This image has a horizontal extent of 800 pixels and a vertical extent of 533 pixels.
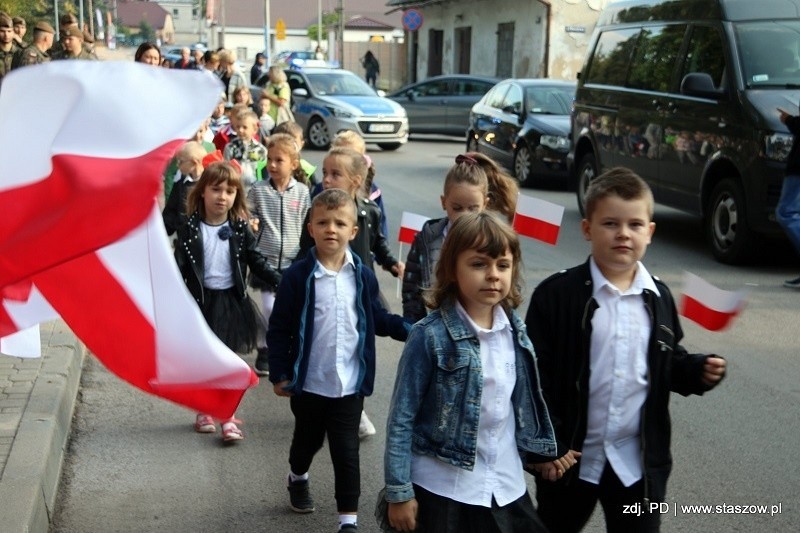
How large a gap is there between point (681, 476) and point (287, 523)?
183cm

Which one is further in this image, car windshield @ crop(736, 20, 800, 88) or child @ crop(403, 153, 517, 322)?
car windshield @ crop(736, 20, 800, 88)

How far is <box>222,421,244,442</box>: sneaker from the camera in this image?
A: 19.0 ft

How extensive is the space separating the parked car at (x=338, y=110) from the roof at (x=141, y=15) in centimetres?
13427

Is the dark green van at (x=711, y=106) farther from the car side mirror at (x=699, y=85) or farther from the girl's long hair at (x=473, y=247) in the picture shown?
the girl's long hair at (x=473, y=247)

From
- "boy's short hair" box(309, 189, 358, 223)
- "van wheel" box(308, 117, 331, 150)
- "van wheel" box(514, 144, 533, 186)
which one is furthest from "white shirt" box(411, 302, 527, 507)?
"van wheel" box(308, 117, 331, 150)

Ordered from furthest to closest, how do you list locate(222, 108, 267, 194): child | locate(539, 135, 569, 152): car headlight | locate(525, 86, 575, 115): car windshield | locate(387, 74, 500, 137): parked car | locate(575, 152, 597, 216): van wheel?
locate(387, 74, 500, 137): parked car < locate(525, 86, 575, 115): car windshield < locate(539, 135, 569, 152): car headlight < locate(575, 152, 597, 216): van wheel < locate(222, 108, 267, 194): child

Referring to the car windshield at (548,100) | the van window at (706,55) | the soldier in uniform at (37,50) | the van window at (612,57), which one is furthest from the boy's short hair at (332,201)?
the car windshield at (548,100)

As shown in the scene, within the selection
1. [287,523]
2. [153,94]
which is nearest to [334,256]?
[287,523]

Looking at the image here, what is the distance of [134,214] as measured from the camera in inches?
104

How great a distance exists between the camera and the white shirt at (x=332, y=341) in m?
4.70

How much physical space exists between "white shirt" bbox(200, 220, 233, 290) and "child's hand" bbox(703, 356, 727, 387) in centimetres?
330

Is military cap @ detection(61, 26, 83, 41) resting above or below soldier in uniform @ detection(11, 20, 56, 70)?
above

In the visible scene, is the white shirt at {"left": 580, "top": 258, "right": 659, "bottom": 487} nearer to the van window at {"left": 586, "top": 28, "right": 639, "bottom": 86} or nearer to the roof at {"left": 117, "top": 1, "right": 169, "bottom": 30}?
the van window at {"left": 586, "top": 28, "right": 639, "bottom": 86}

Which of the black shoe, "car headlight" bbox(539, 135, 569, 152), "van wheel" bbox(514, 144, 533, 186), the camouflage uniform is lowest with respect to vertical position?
"van wheel" bbox(514, 144, 533, 186)
